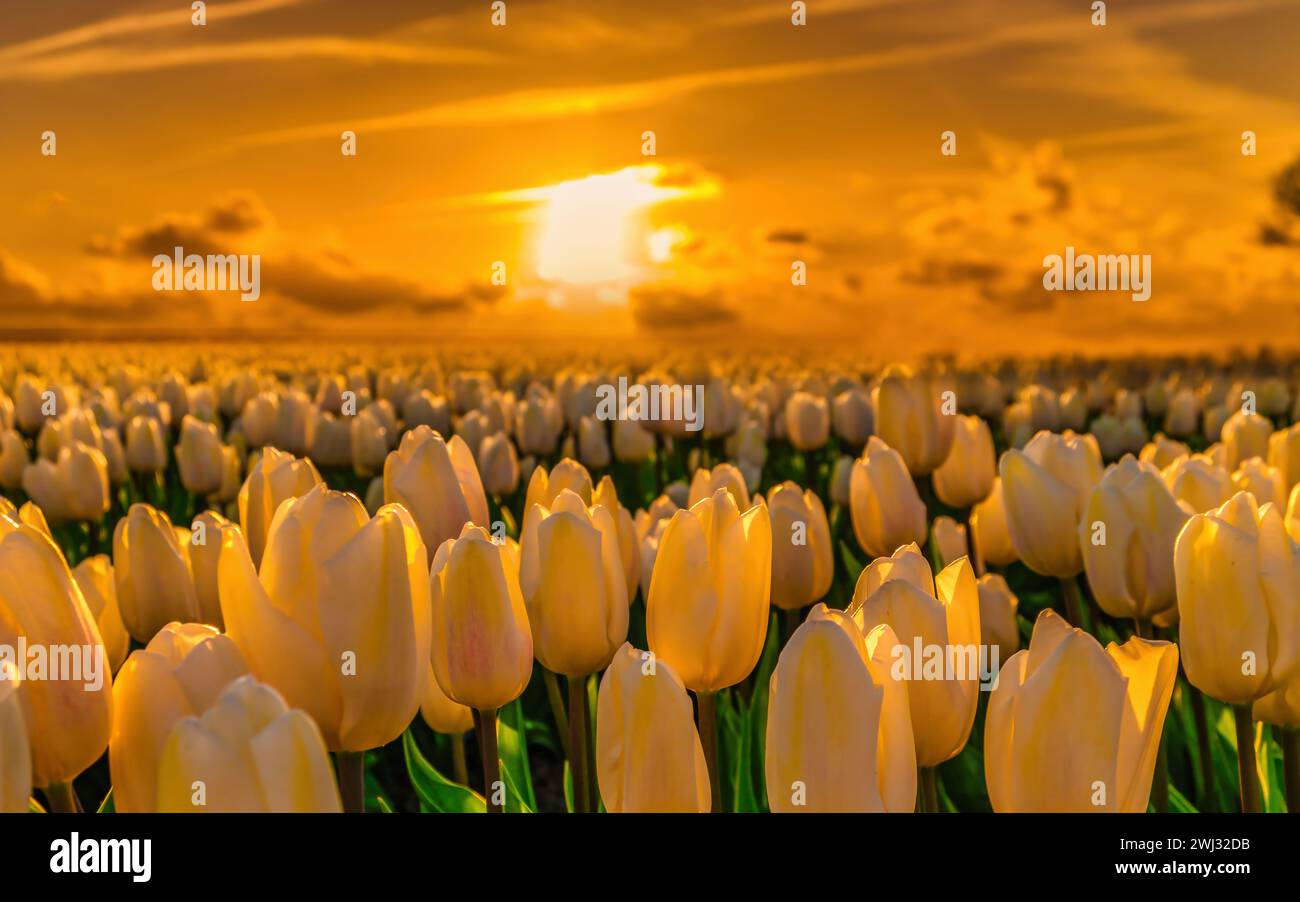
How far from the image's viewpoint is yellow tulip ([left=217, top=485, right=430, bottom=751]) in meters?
1.33

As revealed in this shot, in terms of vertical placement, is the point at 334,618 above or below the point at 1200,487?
below

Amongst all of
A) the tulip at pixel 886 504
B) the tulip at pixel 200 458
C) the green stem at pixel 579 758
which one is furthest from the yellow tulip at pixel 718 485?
the tulip at pixel 200 458

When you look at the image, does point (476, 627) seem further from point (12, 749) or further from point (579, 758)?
point (12, 749)

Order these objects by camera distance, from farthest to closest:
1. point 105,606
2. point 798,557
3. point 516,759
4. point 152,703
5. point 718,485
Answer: point 718,485
point 798,557
point 516,759
point 105,606
point 152,703

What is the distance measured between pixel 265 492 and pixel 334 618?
79 cm

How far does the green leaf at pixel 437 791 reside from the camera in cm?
207

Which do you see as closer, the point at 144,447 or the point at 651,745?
the point at 651,745

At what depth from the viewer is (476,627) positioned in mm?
1573

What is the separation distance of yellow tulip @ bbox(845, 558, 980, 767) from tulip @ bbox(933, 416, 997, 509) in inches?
93.6

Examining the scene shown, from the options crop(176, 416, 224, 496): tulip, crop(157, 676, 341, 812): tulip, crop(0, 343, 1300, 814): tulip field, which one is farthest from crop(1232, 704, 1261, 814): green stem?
crop(176, 416, 224, 496): tulip

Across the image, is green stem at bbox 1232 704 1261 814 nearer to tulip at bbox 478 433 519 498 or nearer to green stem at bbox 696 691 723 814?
green stem at bbox 696 691 723 814

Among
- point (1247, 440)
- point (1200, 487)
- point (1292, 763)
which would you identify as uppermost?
point (1247, 440)

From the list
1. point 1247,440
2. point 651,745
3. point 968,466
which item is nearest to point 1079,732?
point 651,745
